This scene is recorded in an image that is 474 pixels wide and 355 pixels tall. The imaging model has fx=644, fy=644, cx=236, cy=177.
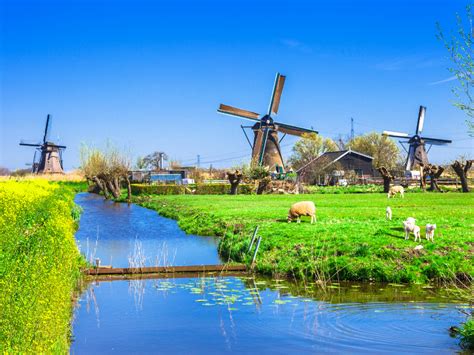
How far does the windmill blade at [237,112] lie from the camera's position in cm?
6762

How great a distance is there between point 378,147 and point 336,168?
21695 mm

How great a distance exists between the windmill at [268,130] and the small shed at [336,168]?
12.4ft

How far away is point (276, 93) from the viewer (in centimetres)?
7012

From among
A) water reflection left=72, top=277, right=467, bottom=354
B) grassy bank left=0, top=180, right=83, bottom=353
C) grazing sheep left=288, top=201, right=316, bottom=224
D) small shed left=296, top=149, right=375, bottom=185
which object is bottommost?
water reflection left=72, top=277, right=467, bottom=354

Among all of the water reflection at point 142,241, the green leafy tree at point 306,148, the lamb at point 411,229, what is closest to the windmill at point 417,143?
the green leafy tree at point 306,148

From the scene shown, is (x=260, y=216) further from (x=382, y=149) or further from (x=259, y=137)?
(x=382, y=149)

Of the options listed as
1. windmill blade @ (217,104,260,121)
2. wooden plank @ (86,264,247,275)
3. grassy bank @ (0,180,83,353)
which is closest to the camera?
grassy bank @ (0,180,83,353)

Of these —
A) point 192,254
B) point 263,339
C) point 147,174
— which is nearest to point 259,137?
point 147,174

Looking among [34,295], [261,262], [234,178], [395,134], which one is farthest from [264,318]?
[395,134]

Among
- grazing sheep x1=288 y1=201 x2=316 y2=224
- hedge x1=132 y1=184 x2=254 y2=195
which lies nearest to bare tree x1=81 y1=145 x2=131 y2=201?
hedge x1=132 y1=184 x2=254 y2=195

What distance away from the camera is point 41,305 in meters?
7.51

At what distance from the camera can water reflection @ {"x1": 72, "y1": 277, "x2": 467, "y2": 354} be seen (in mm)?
10422

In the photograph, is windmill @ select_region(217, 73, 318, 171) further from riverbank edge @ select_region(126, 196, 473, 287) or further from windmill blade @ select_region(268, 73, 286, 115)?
riverbank edge @ select_region(126, 196, 473, 287)

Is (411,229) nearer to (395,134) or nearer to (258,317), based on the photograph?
(258,317)
